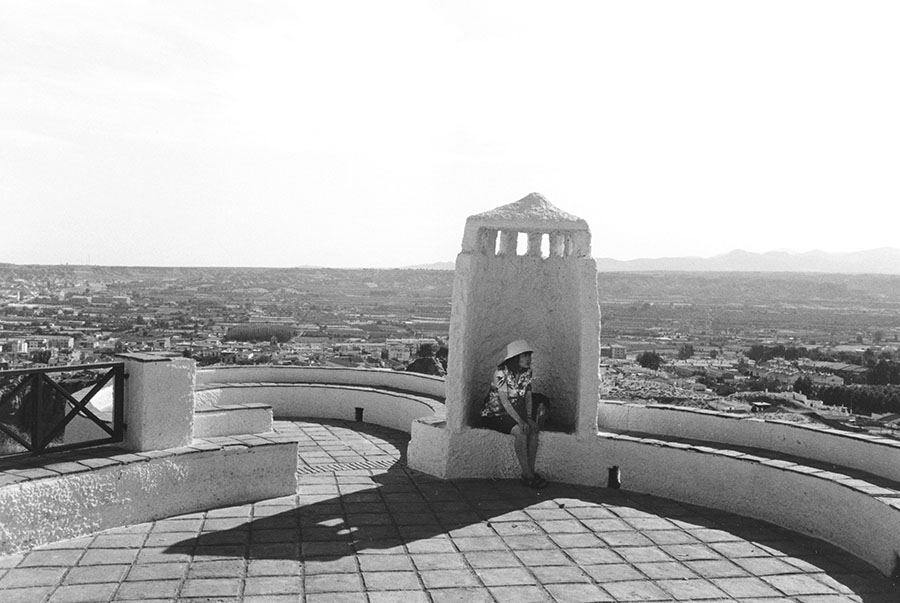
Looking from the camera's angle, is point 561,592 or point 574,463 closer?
point 561,592

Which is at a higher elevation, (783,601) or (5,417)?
(5,417)

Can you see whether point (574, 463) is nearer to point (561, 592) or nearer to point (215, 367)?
point (561, 592)

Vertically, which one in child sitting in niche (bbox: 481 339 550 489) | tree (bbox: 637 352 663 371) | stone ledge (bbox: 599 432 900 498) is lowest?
tree (bbox: 637 352 663 371)

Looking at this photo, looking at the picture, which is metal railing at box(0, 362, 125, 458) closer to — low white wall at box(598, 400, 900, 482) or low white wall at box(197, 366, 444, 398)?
low white wall at box(598, 400, 900, 482)

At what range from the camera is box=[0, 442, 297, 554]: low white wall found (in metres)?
5.42

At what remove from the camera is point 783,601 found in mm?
5008

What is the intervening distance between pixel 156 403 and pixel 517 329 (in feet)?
12.8

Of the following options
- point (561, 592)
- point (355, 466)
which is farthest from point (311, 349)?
point (561, 592)

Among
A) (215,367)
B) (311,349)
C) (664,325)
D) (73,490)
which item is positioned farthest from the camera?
(664,325)

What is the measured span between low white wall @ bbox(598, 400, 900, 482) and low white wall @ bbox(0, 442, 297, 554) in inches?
Result: 166

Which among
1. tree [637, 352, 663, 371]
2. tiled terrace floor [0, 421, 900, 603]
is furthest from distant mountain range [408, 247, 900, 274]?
tiled terrace floor [0, 421, 900, 603]

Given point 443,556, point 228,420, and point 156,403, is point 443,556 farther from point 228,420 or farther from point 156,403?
point 228,420

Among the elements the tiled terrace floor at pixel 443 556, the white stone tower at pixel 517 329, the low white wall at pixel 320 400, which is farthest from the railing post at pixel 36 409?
the low white wall at pixel 320 400

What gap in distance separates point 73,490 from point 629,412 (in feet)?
20.1
